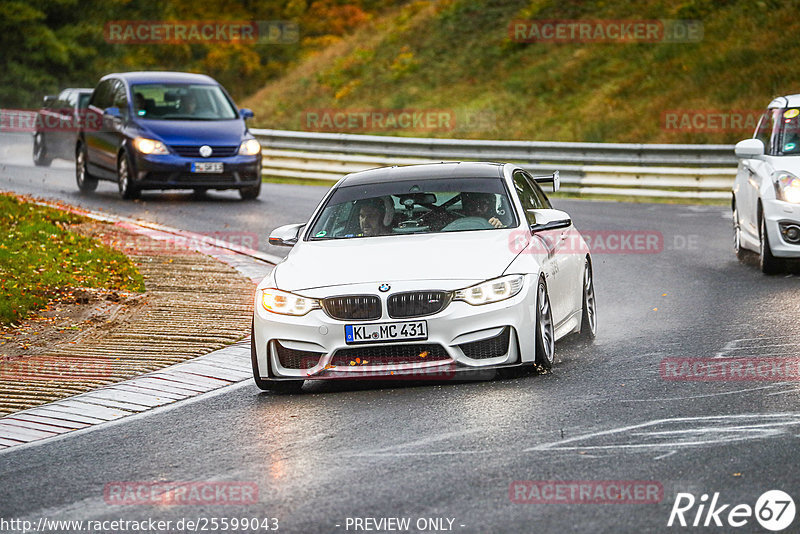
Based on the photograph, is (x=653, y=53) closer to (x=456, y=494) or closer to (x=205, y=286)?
(x=205, y=286)

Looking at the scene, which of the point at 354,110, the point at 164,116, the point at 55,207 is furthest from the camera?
the point at 354,110

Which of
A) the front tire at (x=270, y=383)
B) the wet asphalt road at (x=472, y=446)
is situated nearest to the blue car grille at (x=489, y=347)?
the wet asphalt road at (x=472, y=446)

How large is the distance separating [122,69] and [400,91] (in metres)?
28.3

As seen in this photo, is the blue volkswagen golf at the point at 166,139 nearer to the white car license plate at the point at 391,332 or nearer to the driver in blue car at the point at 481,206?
the driver in blue car at the point at 481,206

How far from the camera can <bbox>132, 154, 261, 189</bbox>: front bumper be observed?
21266 millimetres

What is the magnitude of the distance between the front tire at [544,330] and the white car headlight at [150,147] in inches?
498

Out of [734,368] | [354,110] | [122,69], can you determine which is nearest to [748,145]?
[734,368]

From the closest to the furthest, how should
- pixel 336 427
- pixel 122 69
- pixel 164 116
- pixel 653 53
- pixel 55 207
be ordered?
pixel 336 427 → pixel 55 207 → pixel 164 116 → pixel 653 53 → pixel 122 69

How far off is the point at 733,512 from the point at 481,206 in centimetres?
468

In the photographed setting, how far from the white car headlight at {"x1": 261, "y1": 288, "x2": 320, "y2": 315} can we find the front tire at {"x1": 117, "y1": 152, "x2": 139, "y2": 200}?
42.2 ft

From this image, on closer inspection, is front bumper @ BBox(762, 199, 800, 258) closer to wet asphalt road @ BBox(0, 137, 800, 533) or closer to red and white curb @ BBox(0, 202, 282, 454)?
wet asphalt road @ BBox(0, 137, 800, 533)

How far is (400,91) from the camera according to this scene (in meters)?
37.3

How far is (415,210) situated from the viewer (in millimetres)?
10250

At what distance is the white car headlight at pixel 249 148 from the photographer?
70.9ft
